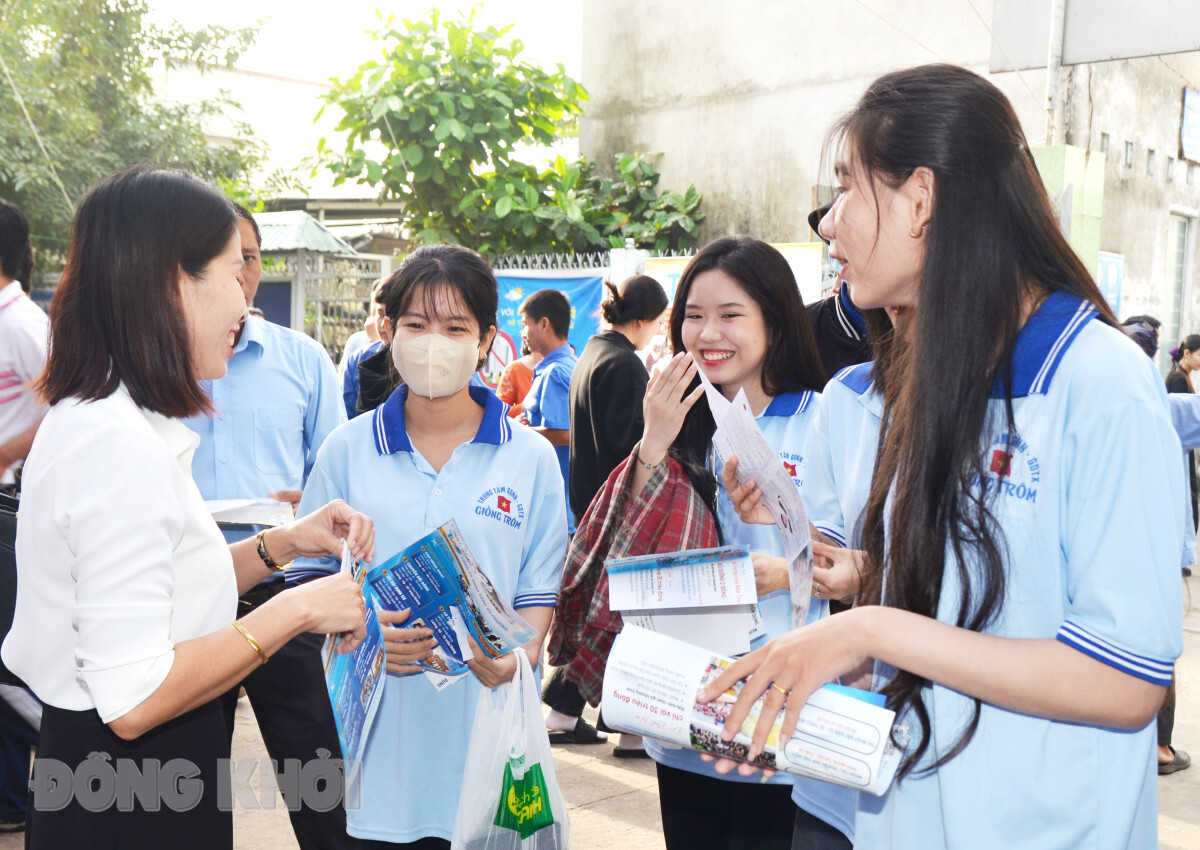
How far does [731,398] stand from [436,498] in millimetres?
699

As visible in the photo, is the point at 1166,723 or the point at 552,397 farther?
the point at 552,397

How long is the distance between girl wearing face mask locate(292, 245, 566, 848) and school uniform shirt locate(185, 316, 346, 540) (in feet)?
2.69

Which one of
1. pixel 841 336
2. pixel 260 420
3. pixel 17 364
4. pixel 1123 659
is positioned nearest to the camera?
pixel 1123 659

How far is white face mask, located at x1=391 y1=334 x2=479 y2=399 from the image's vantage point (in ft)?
6.89

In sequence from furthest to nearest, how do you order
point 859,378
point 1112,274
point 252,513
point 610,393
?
point 1112,274 < point 610,393 < point 252,513 < point 859,378

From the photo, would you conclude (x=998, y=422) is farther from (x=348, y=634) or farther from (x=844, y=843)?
(x=348, y=634)

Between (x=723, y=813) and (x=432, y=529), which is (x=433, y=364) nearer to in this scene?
(x=432, y=529)

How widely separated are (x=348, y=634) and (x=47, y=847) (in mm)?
503

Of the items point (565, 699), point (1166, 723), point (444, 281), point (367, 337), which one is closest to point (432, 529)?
point (444, 281)

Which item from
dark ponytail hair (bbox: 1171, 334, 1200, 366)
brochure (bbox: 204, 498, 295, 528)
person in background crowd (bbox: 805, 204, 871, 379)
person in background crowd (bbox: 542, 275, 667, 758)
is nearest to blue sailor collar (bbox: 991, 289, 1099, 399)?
brochure (bbox: 204, 498, 295, 528)

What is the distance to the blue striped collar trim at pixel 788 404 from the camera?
2.15 m

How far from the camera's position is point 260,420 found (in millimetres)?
2867

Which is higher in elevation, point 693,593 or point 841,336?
point 841,336

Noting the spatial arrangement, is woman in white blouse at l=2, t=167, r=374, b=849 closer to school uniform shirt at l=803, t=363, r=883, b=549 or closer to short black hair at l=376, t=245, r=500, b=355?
short black hair at l=376, t=245, r=500, b=355
